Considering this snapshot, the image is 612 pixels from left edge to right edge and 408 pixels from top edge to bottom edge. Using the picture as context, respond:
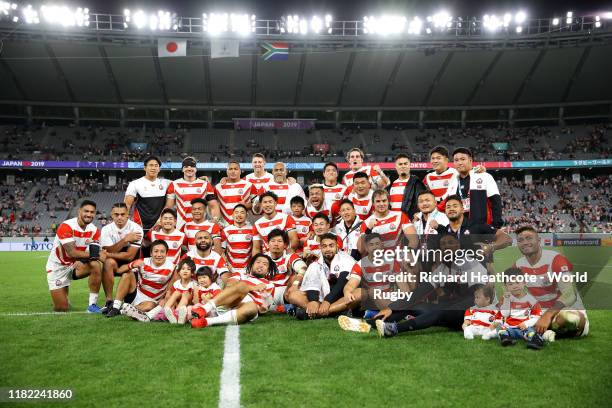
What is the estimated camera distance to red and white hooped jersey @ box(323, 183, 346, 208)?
7978 mm

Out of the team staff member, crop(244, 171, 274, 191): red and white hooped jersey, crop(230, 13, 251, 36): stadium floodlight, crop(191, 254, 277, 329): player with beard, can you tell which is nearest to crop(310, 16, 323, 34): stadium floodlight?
crop(230, 13, 251, 36): stadium floodlight

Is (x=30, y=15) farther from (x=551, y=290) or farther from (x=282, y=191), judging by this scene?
(x=551, y=290)

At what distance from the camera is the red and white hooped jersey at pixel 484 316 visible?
5137mm

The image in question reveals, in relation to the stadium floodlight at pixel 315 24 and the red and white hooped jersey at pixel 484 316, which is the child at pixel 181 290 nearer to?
the red and white hooped jersey at pixel 484 316

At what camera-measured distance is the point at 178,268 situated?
6445 millimetres

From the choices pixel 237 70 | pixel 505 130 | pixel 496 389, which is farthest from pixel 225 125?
pixel 496 389

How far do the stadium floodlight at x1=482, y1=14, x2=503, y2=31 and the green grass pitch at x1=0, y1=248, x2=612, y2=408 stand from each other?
37.6 m

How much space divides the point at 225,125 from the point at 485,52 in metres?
24.0

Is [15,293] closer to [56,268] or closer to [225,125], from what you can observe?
[56,268]

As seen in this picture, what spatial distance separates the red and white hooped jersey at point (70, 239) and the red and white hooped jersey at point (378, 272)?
417cm

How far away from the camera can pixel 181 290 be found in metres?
6.31

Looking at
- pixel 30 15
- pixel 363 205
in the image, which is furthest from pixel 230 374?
pixel 30 15

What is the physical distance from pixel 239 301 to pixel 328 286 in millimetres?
1228

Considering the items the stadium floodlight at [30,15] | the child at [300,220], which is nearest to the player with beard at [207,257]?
the child at [300,220]
